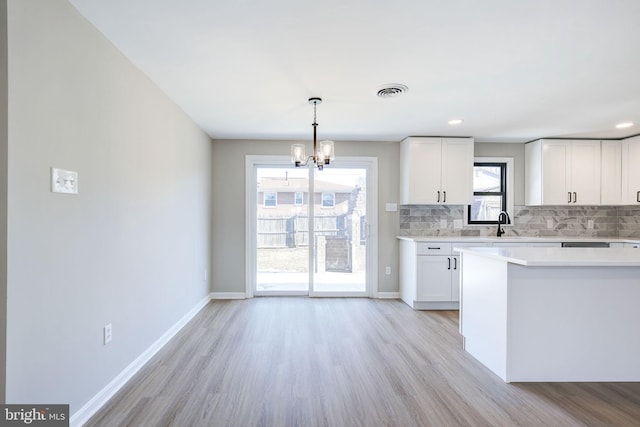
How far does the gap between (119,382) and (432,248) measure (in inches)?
137

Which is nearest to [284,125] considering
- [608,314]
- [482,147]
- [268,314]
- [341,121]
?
[341,121]

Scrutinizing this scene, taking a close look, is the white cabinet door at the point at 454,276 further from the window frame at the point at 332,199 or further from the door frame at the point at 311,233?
the window frame at the point at 332,199

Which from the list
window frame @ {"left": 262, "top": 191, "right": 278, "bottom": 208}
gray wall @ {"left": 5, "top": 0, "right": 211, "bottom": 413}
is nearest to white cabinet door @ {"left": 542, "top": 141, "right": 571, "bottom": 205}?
window frame @ {"left": 262, "top": 191, "right": 278, "bottom": 208}

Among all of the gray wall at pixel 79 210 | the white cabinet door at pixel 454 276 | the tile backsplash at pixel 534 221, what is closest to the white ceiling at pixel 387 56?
the gray wall at pixel 79 210

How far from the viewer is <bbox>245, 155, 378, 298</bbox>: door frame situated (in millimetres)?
4703

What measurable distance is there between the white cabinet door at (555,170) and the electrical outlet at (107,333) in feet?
16.6

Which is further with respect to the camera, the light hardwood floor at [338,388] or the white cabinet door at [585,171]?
the white cabinet door at [585,171]

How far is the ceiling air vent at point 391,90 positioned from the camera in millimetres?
2760

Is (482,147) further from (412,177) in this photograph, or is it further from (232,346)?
(232,346)

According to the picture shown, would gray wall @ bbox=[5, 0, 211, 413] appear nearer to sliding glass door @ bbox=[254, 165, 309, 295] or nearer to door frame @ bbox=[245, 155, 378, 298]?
door frame @ bbox=[245, 155, 378, 298]

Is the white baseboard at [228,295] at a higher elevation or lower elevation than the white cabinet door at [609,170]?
lower

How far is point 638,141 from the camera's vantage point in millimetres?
4258

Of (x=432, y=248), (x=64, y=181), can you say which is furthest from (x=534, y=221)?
(x=64, y=181)

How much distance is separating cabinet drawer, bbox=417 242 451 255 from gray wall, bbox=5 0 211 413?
2930 millimetres
